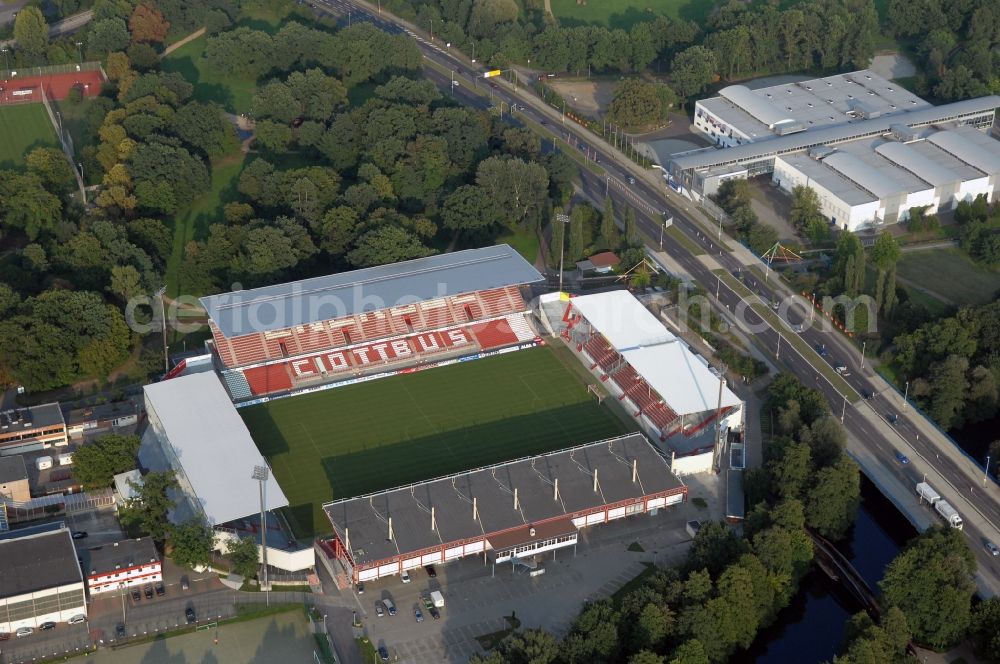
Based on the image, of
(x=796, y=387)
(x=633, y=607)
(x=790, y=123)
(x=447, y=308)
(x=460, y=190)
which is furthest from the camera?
(x=790, y=123)

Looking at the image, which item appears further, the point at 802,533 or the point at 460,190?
the point at 460,190

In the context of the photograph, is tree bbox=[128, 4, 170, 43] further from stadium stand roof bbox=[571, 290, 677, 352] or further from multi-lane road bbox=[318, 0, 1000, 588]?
stadium stand roof bbox=[571, 290, 677, 352]

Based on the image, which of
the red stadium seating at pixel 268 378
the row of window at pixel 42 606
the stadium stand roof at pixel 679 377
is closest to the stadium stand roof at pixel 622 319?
the stadium stand roof at pixel 679 377

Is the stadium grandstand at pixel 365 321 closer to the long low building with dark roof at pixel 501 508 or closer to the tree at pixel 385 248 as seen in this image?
the tree at pixel 385 248

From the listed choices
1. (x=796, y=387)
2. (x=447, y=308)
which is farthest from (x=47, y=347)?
(x=796, y=387)

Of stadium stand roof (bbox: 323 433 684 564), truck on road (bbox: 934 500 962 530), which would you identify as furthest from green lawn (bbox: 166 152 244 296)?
truck on road (bbox: 934 500 962 530)

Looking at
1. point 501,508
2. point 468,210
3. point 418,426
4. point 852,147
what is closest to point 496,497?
point 501,508

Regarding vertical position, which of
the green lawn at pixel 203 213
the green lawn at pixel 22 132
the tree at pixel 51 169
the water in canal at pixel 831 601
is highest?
the tree at pixel 51 169

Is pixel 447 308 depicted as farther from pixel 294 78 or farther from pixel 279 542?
pixel 294 78
